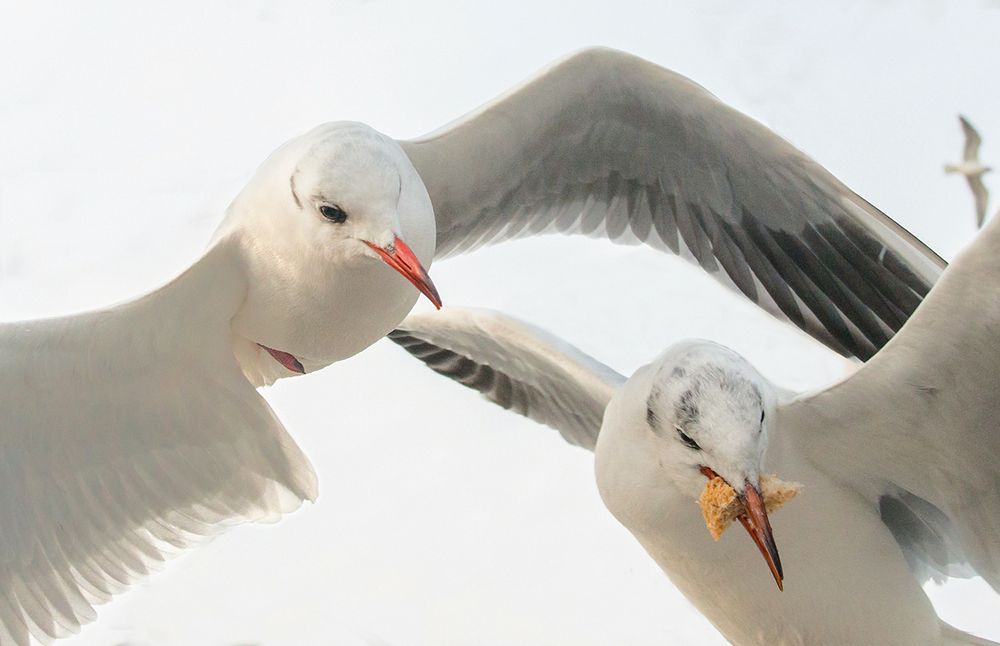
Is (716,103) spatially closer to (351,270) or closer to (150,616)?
(351,270)

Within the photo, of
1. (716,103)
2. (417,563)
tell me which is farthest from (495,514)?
(716,103)

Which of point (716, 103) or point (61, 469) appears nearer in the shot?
point (61, 469)

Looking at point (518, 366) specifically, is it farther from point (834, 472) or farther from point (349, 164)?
point (349, 164)

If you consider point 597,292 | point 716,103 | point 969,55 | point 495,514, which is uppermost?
point 969,55

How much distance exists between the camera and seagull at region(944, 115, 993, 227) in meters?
4.45

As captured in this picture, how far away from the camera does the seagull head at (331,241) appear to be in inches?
93.1

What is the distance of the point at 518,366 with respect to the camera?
340 centimetres

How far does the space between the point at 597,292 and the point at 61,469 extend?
236 centimetres

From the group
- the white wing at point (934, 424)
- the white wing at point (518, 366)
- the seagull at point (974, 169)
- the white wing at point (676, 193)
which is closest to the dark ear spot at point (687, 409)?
the white wing at point (934, 424)

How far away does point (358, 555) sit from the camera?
4715mm

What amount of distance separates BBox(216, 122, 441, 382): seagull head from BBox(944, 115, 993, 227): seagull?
2.42 m

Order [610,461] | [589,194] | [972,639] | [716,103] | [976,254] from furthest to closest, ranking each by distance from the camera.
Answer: [589,194] < [716,103] < [972,639] < [610,461] < [976,254]

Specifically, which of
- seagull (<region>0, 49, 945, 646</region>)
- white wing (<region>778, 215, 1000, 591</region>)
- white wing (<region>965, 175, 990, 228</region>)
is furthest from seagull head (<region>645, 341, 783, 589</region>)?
white wing (<region>965, 175, 990, 228</region>)

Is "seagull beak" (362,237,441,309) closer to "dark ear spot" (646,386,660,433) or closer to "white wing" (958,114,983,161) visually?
"dark ear spot" (646,386,660,433)
